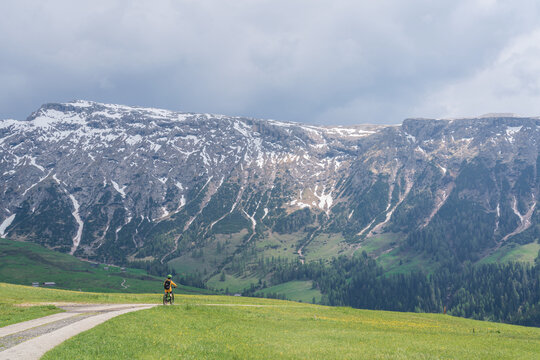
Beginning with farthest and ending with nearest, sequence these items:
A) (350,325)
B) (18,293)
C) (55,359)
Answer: (18,293) < (350,325) < (55,359)

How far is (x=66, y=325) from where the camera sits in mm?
30125

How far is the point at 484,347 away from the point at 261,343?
66.2 ft

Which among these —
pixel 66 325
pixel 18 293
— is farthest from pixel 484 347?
A: pixel 18 293

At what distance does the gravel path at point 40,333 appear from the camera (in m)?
20.6

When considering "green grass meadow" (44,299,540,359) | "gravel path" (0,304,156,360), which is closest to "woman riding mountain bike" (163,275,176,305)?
"green grass meadow" (44,299,540,359)

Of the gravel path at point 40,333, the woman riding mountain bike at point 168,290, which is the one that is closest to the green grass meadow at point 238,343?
the gravel path at point 40,333

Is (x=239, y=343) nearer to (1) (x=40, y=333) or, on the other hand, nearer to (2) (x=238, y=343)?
(2) (x=238, y=343)

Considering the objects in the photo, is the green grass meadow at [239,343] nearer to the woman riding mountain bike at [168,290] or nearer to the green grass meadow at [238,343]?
the green grass meadow at [238,343]

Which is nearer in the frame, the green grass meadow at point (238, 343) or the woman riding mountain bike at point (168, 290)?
the green grass meadow at point (238, 343)

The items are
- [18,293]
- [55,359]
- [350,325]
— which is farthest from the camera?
[18,293]

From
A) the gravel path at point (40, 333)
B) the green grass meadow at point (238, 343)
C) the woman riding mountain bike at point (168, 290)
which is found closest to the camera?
the gravel path at point (40, 333)

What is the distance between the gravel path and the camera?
20.6 meters

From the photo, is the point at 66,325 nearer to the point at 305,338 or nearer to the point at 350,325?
the point at 305,338

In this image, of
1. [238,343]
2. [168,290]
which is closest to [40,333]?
[238,343]
